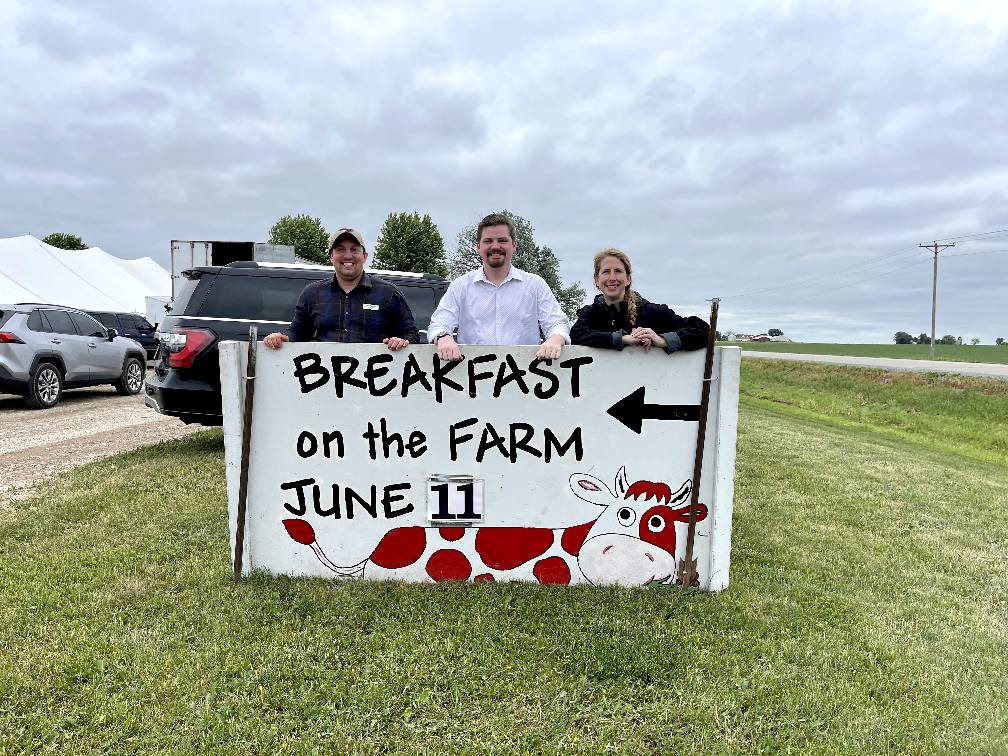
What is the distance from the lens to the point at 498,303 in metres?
3.76

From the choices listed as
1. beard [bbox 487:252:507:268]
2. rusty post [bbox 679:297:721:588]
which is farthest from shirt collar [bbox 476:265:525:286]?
rusty post [bbox 679:297:721:588]

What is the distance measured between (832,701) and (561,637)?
3.65ft

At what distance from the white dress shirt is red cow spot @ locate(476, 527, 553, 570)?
3.51ft

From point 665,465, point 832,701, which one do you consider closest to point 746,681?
point 832,701

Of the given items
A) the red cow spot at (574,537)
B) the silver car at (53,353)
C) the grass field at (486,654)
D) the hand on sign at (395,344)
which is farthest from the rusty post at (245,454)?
the silver car at (53,353)

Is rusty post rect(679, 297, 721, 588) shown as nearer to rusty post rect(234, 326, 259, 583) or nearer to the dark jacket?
the dark jacket

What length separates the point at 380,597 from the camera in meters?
3.29

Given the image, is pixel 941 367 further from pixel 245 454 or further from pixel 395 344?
pixel 245 454

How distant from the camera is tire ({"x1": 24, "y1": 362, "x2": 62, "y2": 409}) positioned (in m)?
10.6

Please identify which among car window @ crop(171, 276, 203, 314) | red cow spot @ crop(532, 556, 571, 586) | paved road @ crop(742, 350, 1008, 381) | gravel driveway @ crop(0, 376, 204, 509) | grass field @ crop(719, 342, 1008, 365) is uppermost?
car window @ crop(171, 276, 203, 314)

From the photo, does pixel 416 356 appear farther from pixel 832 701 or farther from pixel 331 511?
pixel 832 701

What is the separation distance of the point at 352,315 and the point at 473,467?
1252 mm

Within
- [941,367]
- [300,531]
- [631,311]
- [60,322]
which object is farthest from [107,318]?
[941,367]

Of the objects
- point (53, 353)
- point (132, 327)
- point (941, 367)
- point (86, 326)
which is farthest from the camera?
point (941, 367)
